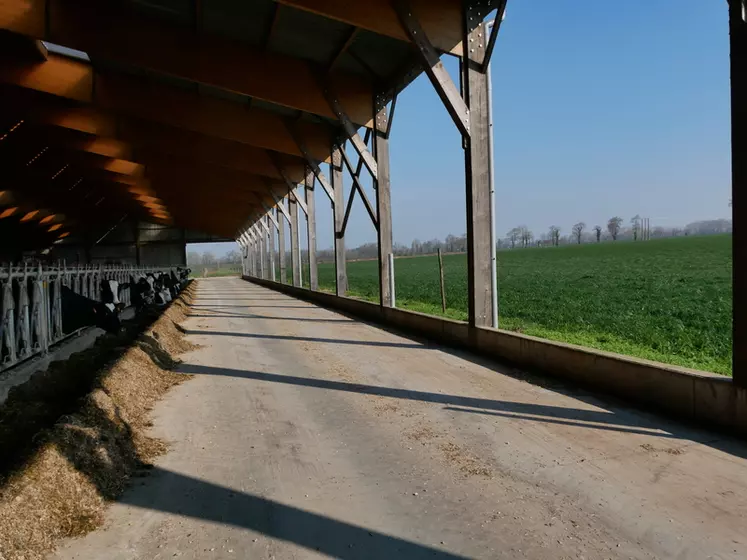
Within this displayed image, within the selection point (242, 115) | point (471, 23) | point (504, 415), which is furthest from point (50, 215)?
point (504, 415)

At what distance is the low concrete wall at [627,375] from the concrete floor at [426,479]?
0.23 metres

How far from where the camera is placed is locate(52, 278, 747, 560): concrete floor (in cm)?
302

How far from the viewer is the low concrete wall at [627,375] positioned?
15.2 ft

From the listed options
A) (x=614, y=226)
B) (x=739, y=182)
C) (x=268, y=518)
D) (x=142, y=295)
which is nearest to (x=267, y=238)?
(x=142, y=295)

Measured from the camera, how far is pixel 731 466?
392 centimetres

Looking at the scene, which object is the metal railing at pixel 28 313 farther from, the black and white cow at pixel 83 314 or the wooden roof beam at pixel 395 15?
the wooden roof beam at pixel 395 15

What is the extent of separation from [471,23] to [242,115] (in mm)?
10483

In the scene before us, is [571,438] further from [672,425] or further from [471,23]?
[471,23]

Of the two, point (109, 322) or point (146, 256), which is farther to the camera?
point (146, 256)

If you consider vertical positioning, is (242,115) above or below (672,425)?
above

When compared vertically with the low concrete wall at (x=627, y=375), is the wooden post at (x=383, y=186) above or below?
above

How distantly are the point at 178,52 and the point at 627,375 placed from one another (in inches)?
432

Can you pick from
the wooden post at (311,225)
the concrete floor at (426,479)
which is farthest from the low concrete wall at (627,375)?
the wooden post at (311,225)

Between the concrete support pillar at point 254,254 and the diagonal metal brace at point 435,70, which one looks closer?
the diagonal metal brace at point 435,70
